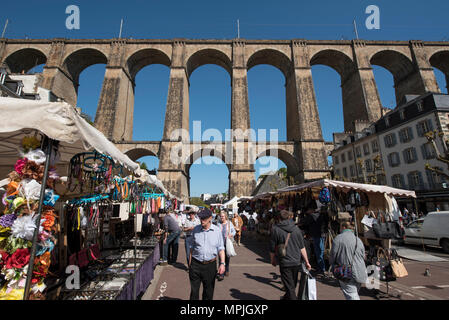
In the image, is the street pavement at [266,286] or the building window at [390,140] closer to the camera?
the street pavement at [266,286]

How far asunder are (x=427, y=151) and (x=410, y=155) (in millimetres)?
1781

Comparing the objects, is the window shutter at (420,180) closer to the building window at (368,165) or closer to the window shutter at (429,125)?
the window shutter at (429,125)

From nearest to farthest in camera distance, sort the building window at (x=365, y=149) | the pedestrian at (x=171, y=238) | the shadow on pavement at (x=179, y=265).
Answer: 1. the shadow on pavement at (x=179, y=265)
2. the pedestrian at (x=171, y=238)
3. the building window at (x=365, y=149)

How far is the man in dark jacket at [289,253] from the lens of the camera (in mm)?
3256

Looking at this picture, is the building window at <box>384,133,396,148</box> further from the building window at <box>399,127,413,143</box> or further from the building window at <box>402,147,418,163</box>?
the building window at <box>402,147,418,163</box>

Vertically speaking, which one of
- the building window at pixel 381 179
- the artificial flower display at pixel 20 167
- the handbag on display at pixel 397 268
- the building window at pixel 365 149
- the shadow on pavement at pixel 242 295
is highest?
the building window at pixel 365 149

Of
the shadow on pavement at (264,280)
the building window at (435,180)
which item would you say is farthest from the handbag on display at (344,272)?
the building window at (435,180)

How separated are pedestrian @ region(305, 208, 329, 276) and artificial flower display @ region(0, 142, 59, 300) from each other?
577 centimetres

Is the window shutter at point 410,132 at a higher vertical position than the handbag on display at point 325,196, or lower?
higher

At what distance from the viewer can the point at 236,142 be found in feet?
77.5

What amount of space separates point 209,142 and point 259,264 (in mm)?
19883

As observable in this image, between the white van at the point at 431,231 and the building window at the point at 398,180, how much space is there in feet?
48.6
